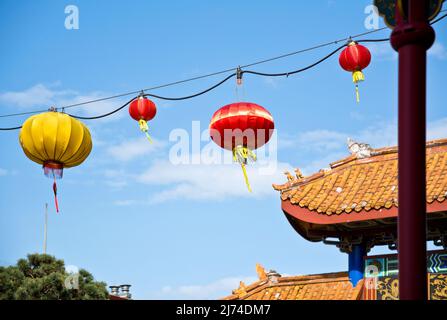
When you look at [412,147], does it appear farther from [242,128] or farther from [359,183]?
[359,183]

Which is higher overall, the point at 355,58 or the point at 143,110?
the point at 355,58

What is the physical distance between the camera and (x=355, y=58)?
7449 mm

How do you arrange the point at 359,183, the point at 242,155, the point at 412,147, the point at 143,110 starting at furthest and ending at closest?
the point at 359,183 < the point at 143,110 < the point at 242,155 < the point at 412,147

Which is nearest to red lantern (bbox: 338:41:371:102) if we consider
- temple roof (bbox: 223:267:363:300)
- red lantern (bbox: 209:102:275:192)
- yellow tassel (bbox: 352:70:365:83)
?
yellow tassel (bbox: 352:70:365:83)

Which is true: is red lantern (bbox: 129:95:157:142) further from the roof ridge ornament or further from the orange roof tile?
the roof ridge ornament

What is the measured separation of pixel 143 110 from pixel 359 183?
2936 mm

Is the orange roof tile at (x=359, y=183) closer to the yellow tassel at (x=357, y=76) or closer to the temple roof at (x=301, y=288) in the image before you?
the temple roof at (x=301, y=288)

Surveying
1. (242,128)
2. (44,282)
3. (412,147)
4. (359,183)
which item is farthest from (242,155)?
(44,282)

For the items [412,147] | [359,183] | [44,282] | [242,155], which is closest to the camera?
[412,147]

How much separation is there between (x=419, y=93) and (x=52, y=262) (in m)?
16.0

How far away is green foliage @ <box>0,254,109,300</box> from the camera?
51.6ft

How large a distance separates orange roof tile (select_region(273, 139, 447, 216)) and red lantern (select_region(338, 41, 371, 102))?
162cm
